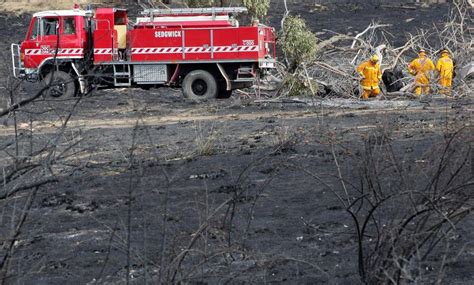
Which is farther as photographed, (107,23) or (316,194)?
(107,23)

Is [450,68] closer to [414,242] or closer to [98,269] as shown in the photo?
[98,269]

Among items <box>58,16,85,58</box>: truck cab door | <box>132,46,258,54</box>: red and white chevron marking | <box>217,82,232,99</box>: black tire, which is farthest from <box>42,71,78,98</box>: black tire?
<box>217,82,232,99</box>: black tire

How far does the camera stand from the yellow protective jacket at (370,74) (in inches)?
896

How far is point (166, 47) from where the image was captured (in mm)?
24812

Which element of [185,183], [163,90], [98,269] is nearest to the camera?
[98,269]

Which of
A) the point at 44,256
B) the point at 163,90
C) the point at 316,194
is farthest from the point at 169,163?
the point at 163,90

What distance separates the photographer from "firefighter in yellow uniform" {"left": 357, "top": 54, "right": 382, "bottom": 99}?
2277cm

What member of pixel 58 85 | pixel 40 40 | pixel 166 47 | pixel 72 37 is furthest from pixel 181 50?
pixel 58 85

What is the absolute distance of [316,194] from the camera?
10773mm

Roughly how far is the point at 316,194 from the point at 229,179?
1.45 meters

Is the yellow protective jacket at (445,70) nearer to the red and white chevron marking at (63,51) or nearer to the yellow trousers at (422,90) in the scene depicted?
the yellow trousers at (422,90)

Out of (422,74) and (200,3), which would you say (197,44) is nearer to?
(422,74)

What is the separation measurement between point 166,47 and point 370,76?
546 centimetres

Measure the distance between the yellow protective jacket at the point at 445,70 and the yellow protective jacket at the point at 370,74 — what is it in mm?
1506
